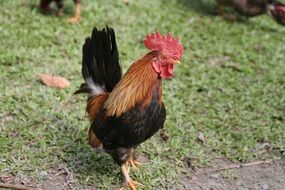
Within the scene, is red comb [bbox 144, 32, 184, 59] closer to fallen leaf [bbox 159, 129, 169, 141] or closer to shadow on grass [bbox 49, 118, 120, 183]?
shadow on grass [bbox 49, 118, 120, 183]

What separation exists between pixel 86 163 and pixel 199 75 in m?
2.10

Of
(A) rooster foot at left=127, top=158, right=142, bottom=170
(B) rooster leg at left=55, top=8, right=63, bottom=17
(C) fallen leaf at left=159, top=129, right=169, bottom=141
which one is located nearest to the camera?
(A) rooster foot at left=127, top=158, right=142, bottom=170

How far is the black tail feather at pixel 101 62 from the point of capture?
12.0ft

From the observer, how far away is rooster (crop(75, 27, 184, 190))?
329cm

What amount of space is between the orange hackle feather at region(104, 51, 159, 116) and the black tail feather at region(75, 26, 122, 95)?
1.10 ft

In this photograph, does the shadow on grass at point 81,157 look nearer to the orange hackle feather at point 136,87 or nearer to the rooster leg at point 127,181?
the rooster leg at point 127,181

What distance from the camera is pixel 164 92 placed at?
17.1 ft

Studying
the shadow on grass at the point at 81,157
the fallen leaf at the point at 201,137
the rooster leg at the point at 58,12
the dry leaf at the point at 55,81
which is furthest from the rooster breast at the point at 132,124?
the rooster leg at the point at 58,12

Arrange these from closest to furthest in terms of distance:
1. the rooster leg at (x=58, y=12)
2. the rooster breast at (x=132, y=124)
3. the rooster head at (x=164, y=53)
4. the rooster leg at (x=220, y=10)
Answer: the rooster head at (x=164, y=53) → the rooster breast at (x=132, y=124) → the rooster leg at (x=58, y=12) → the rooster leg at (x=220, y=10)

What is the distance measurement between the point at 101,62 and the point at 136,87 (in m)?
0.54

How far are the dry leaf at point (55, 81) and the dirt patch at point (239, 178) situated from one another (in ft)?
5.94

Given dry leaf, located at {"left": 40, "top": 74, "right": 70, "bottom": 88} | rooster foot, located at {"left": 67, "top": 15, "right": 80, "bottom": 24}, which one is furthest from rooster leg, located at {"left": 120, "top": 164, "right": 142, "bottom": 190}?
rooster foot, located at {"left": 67, "top": 15, "right": 80, "bottom": 24}

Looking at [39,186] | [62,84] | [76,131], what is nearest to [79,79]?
[62,84]

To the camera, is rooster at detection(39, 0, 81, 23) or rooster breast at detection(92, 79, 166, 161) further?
rooster at detection(39, 0, 81, 23)
